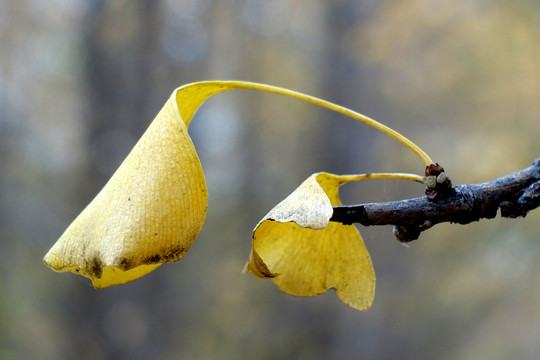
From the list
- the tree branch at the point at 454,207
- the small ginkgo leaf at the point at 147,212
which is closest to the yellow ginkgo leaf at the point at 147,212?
the small ginkgo leaf at the point at 147,212

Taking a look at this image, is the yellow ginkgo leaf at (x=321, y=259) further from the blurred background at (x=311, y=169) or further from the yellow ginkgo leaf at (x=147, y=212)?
the blurred background at (x=311, y=169)

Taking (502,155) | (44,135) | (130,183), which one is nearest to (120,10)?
(44,135)

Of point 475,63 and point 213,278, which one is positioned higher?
point 475,63

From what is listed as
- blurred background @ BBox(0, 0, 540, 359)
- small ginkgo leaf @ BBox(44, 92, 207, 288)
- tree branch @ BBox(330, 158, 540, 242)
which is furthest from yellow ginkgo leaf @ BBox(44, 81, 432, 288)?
blurred background @ BBox(0, 0, 540, 359)

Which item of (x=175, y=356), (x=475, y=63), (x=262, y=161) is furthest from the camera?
(x=262, y=161)

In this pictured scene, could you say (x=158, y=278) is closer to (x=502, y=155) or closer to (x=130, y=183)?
(x=502, y=155)

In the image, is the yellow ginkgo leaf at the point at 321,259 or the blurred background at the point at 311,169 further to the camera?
the blurred background at the point at 311,169

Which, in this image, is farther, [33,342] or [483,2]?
[33,342]
